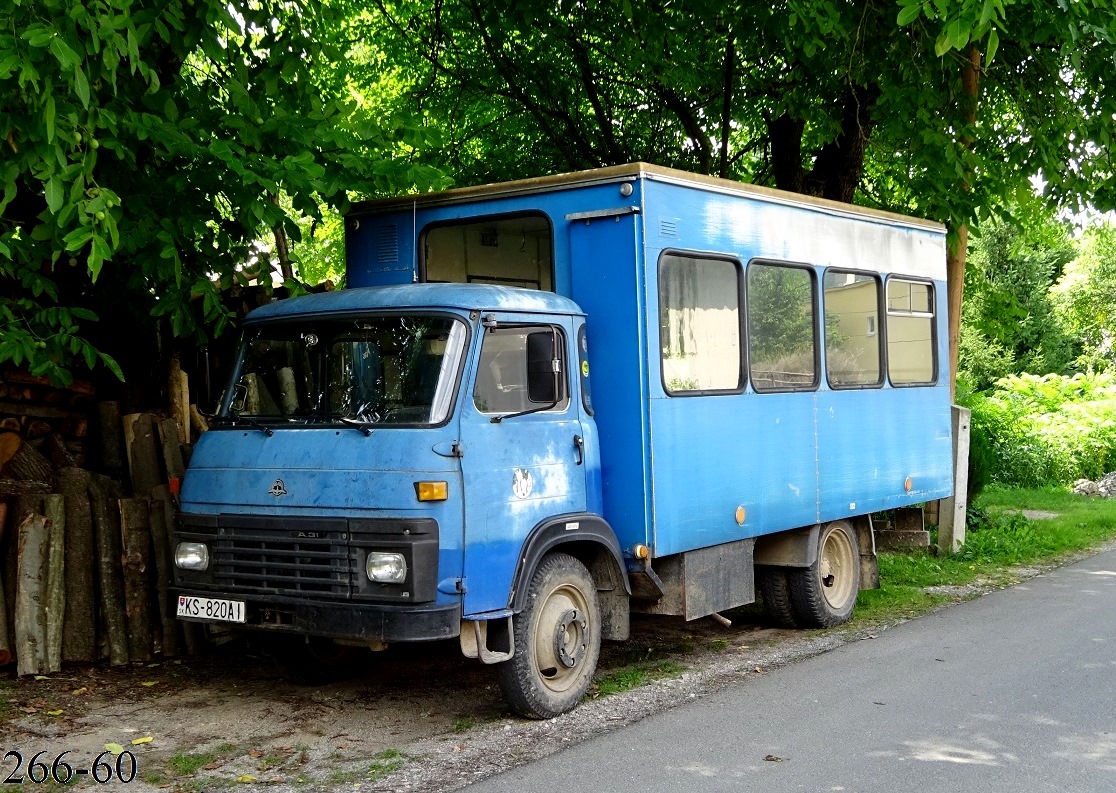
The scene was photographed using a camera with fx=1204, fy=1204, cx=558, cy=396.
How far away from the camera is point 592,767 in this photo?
581cm

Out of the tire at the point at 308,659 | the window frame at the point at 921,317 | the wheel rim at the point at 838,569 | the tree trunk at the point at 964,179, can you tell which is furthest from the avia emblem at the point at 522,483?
the tree trunk at the point at 964,179

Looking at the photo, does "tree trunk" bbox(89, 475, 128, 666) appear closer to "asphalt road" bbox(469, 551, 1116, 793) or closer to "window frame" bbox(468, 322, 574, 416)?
"window frame" bbox(468, 322, 574, 416)

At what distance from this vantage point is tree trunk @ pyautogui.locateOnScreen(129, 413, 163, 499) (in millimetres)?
8703

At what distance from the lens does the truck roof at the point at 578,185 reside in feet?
23.9

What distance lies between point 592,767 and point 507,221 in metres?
3.74

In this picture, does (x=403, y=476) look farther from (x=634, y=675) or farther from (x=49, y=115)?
(x=634, y=675)

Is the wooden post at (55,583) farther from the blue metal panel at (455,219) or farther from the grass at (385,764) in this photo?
the grass at (385,764)

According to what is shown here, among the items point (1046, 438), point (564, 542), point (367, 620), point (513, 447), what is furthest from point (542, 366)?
point (1046, 438)

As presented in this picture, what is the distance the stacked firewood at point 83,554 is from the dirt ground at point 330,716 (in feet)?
0.61

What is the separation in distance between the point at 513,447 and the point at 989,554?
8.38m

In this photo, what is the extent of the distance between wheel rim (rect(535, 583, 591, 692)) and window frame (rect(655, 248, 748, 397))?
142cm

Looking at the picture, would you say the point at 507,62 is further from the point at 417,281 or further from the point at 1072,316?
the point at 1072,316

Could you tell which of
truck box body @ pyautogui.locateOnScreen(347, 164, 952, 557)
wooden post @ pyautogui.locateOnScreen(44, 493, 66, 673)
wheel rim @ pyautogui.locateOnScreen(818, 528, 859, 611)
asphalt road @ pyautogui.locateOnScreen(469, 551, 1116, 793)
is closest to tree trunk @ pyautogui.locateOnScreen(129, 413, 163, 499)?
wooden post @ pyautogui.locateOnScreen(44, 493, 66, 673)

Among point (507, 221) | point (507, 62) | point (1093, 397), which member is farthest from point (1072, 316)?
point (507, 221)
